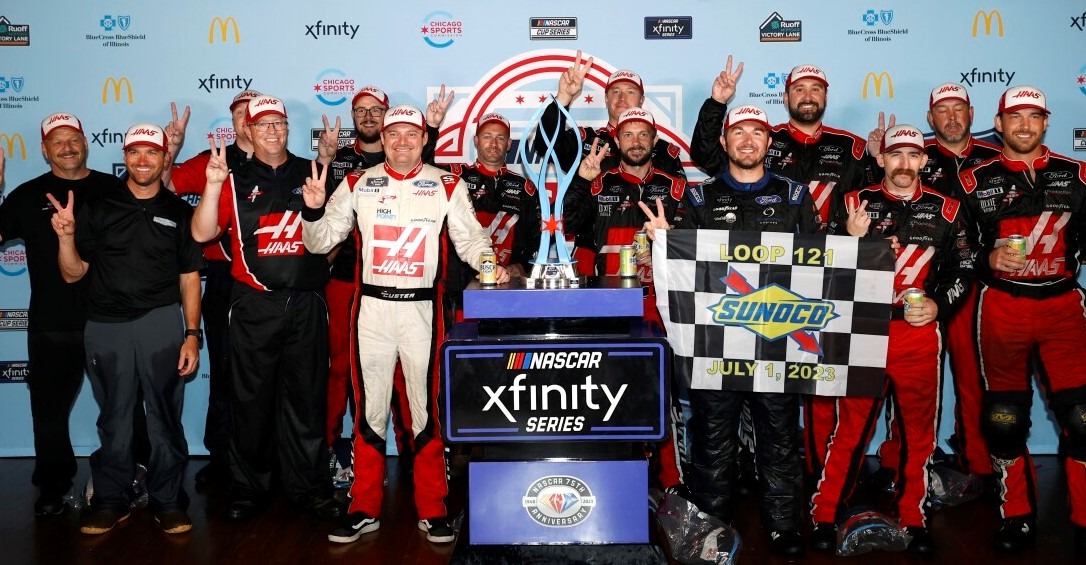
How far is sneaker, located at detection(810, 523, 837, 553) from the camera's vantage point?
12.8 feet

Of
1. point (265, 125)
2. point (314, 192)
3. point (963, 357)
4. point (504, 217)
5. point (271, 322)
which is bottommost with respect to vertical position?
point (963, 357)

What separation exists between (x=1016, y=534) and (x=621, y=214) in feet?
7.69

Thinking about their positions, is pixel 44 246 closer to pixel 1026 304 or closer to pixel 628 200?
pixel 628 200

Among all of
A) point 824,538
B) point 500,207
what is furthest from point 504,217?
point 824,538

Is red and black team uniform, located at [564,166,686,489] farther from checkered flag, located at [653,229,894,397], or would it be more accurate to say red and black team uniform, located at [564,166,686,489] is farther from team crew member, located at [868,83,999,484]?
team crew member, located at [868,83,999,484]

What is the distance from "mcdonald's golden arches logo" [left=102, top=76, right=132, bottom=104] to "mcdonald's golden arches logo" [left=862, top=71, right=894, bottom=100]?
452 cm

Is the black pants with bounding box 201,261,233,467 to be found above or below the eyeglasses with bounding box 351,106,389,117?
below

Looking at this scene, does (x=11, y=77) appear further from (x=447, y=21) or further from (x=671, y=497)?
(x=671, y=497)

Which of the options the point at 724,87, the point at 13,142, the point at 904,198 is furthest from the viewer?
the point at 13,142

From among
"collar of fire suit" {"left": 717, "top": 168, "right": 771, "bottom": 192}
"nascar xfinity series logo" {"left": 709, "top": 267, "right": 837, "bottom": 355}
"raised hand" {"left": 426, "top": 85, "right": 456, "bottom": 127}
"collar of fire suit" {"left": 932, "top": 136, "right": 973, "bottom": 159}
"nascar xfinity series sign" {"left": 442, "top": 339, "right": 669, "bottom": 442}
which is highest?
"raised hand" {"left": 426, "top": 85, "right": 456, "bottom": 127}

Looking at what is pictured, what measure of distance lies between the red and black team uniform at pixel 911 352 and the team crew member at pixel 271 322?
7.87ft

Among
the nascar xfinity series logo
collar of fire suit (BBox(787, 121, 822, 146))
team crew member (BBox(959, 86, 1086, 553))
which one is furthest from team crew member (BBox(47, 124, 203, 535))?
team crew member (BBox(959, 86, 1086, 553))

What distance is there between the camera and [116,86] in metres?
5.43

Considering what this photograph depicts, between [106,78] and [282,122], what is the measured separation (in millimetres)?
1912
